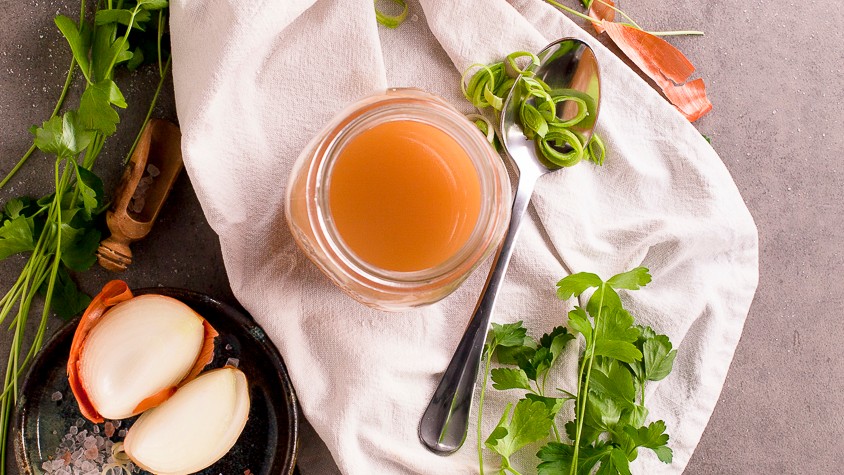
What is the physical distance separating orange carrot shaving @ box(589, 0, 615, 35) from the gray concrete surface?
0.10 feet

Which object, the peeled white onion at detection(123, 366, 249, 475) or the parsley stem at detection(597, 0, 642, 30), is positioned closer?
the peeled white onion at detection(123, 366, 249, 475)

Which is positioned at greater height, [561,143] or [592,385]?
[561,143]

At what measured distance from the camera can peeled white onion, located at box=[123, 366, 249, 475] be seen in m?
0.75

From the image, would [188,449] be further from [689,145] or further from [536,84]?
[689,145]

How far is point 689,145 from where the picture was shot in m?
0.85

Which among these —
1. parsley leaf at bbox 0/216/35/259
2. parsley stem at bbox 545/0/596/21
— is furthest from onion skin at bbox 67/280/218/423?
parsley stem at bbox 545/0/596/21

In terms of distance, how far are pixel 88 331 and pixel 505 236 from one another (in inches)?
17.6

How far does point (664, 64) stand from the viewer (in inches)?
35.6

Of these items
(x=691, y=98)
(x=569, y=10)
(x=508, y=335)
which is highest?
(x=569, y=10)

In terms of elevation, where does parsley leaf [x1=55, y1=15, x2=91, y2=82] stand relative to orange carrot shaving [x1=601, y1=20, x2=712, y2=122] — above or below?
above

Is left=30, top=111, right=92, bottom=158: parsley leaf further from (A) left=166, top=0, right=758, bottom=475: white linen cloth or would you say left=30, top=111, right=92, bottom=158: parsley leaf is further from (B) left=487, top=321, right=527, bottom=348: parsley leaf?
(B) left=487, top=321, right=527, bottom=348: parsley leaf

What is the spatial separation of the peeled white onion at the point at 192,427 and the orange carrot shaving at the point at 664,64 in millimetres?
600

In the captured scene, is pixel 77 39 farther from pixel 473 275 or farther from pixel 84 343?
pixel 473 275

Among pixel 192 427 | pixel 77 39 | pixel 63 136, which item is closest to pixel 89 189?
pixel 63 136
